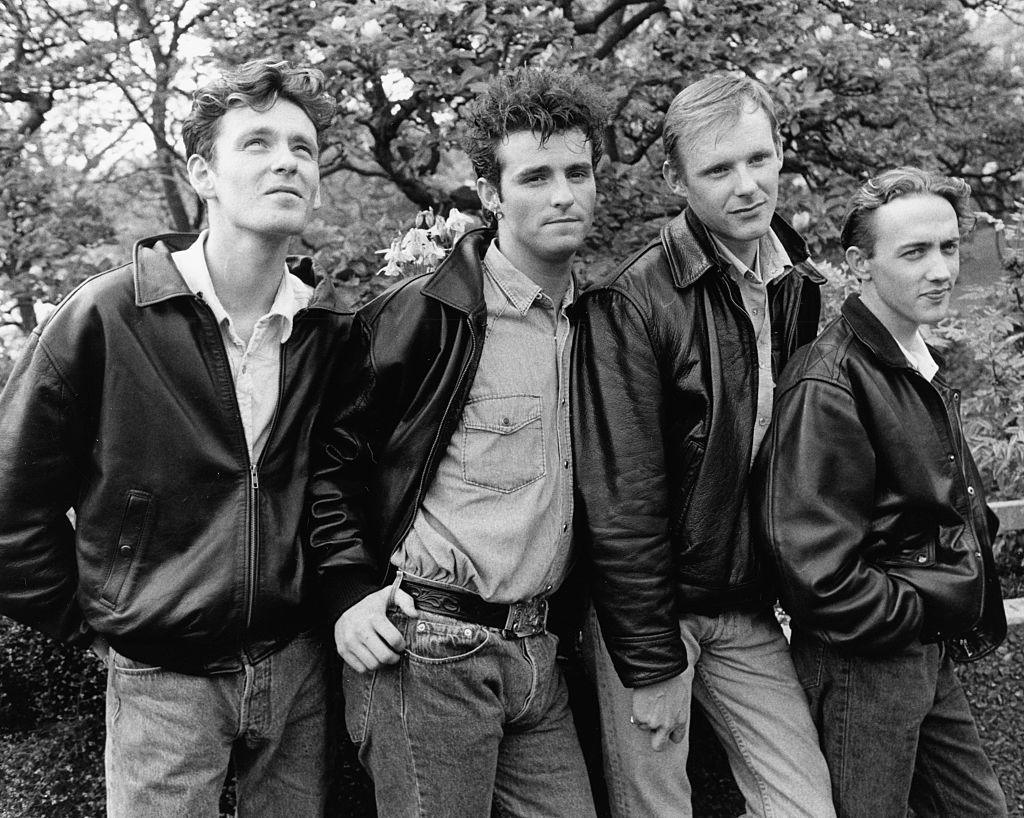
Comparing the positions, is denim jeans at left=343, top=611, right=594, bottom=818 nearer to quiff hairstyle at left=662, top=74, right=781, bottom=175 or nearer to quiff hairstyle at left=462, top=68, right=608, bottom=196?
quiff hairstyle at left=462, top=68, right=608, bottom=196

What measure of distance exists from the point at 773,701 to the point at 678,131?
5.08ft

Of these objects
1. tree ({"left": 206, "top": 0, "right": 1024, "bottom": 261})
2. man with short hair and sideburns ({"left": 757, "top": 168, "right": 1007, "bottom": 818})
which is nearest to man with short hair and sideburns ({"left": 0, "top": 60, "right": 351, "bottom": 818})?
man with short hair and sideburns ({"left": 757, "top": 168, "right": 1007, "bottom": 818})

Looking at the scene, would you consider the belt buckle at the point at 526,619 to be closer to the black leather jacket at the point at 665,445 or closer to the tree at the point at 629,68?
the black leather jacket at the point at 665,445

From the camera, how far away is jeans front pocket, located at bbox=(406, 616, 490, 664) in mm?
2289

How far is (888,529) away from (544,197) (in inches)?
48.1

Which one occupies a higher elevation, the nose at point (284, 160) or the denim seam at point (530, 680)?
the nose at point (284, 160)

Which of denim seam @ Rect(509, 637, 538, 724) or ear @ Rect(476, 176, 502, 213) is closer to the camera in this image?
denim seam @ Rect(509, 637, 538, 724)

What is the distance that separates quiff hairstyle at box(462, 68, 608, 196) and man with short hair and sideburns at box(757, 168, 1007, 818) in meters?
0.81

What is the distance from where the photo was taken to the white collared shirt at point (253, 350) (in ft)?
7.42

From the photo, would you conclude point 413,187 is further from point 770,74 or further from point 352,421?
point 352,421

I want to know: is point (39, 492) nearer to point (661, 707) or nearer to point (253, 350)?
point (253, 350)

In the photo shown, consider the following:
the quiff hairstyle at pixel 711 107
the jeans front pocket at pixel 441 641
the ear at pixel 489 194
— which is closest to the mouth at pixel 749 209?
the quiff hairstyle at pixel 711 107

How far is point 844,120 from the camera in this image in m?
5.24

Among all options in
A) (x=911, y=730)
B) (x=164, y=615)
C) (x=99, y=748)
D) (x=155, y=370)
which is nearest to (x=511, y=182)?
(x=155, y=370)
